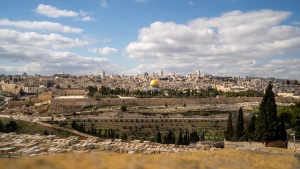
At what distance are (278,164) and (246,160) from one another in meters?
0.48

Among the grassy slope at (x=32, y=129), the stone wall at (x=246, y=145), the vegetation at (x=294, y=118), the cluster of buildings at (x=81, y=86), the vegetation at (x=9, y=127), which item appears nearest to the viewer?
the stone wall at (x=246, y=145)

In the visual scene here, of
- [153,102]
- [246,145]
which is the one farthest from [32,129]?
[153,102]

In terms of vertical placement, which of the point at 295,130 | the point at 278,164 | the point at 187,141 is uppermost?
the point at 278,164

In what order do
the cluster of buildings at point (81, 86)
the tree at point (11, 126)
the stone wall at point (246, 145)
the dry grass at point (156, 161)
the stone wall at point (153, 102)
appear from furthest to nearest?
1. the cluster of buildings at point (81, 86)
2. the stone wall at point (153, 102)
3. the tree at point (11, 126)
4. the stone wall at point (246, 145)
5. the dry grass at point (156, 161)

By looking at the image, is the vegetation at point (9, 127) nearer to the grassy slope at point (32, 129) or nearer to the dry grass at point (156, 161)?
the grassy slope at point (32, 129)

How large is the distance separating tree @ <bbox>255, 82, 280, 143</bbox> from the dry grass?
1551 centimetres

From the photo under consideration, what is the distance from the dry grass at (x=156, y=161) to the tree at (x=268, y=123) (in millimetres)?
15515

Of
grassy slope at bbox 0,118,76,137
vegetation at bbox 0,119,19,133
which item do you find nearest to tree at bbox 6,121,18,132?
vegetation at bbox 0,119,19,133

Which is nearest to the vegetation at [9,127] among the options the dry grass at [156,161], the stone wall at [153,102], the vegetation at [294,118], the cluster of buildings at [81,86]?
the stone wall at [153,102]

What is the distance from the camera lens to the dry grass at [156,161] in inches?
129

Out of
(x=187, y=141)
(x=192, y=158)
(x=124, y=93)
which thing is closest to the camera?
(x=192, y=158)

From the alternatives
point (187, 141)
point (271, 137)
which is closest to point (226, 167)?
point (271, 137)

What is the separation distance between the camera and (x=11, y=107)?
232 feet

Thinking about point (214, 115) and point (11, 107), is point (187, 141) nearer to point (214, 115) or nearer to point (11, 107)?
point (214, 115)
